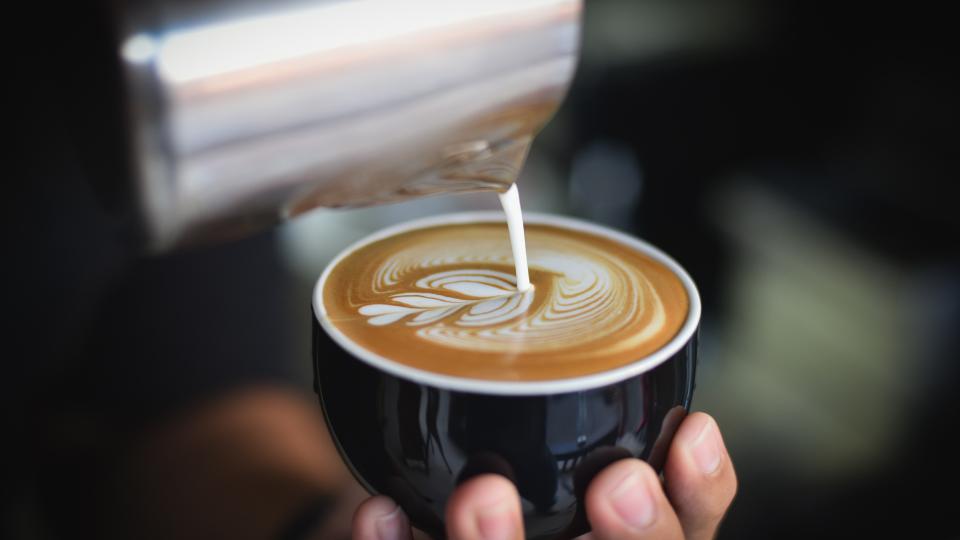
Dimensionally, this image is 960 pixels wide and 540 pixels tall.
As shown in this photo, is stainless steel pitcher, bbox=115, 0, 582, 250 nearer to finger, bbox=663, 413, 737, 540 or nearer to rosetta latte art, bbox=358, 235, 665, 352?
rosetta latte art, bbox=358, 235, 665, 352

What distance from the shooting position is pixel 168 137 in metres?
0.29

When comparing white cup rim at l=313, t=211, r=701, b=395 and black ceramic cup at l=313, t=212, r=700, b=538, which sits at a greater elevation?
white cup rim at l=313, t=211, r=701, b=395

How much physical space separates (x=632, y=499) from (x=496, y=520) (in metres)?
0.10

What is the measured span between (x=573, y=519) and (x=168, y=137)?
1.26ft

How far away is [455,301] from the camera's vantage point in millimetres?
630

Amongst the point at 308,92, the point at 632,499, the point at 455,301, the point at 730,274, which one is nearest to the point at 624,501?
the point at 632,499

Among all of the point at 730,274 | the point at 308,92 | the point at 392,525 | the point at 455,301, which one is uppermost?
the point at 308,92

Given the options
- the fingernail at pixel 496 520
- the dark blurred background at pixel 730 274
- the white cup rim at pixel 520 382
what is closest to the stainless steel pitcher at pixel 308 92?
the white cup rim at pixel 520 382

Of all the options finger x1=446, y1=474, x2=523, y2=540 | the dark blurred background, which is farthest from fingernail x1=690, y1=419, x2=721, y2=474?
the dark blurred background

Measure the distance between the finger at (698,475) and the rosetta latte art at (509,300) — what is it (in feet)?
0.29

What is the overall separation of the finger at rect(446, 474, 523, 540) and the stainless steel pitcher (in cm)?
21

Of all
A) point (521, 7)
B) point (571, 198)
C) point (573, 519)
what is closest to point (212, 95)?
point (521, 7)

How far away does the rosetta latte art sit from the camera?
1.81 ft

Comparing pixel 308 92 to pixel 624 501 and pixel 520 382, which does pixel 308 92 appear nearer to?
pixel 520 382
